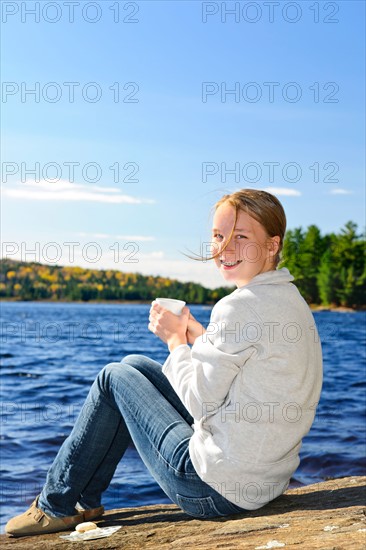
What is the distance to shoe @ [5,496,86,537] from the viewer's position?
11.3 ft

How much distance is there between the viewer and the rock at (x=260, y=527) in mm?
2613

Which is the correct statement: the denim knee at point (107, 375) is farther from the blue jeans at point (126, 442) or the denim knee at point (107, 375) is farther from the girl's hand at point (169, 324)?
the girl's hand at point (169, 324)

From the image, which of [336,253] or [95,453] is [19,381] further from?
[336,253]

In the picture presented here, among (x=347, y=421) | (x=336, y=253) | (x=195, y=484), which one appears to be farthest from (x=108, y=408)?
(x=336, y=253)

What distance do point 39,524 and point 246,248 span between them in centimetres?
169

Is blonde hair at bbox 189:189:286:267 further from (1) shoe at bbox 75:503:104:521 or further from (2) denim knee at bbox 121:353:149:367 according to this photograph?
(1) shoe at bbox 75:503:104:521

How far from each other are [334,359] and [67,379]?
915 centimetres

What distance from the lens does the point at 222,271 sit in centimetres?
301

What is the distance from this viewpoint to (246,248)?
115 inches

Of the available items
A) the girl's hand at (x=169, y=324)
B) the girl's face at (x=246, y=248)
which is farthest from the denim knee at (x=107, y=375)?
the girl's face at (x=246, y=248)

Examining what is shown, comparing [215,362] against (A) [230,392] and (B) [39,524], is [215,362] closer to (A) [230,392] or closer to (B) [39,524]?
(A) [230,392]

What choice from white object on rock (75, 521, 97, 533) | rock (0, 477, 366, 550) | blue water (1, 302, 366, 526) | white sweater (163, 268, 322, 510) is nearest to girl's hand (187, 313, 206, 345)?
white sweater (163, 268, 322, 510)

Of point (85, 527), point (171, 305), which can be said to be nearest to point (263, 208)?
point (171, 305)

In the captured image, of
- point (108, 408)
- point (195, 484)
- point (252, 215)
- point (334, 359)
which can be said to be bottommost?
point (334, 359)
